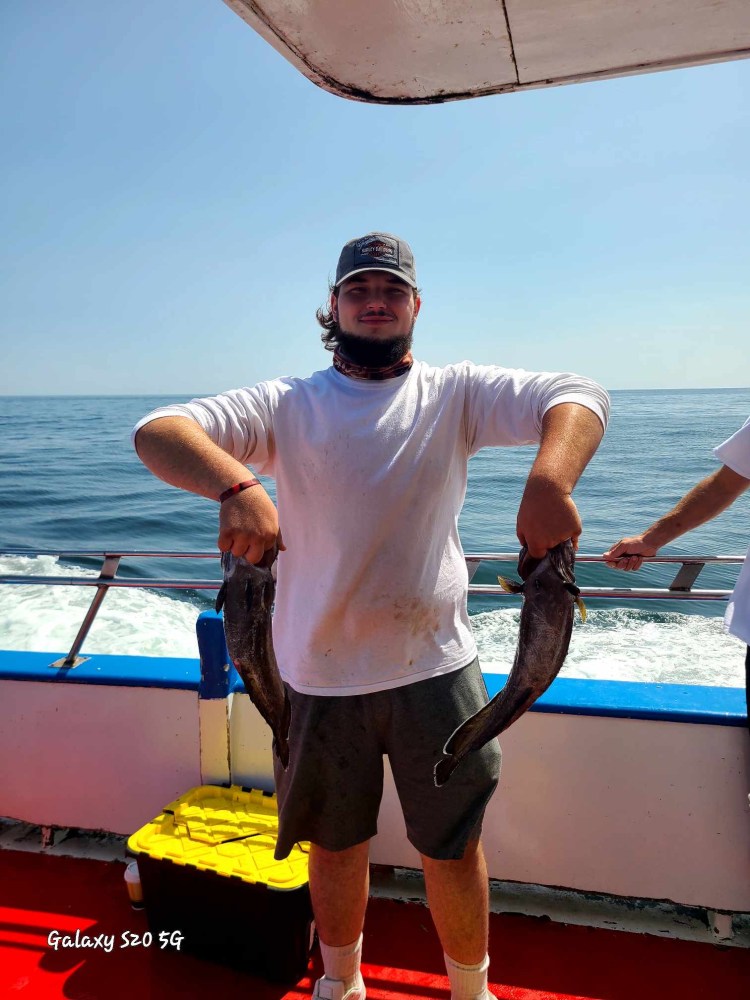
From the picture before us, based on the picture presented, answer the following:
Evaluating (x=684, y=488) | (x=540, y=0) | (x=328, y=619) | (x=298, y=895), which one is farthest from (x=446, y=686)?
(x=684, y=488)

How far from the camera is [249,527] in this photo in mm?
1396

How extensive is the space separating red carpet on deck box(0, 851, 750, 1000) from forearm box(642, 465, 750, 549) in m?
1.60

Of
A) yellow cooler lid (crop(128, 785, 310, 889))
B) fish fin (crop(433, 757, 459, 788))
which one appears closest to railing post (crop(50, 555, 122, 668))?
yellow cooler lid (crop(128, 785, 310, 889))

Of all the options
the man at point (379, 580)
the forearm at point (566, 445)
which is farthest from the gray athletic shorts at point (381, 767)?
the forearm at point (566, 445)

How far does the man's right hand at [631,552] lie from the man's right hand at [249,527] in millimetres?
1511

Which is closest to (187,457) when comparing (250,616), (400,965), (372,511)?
(250,616)

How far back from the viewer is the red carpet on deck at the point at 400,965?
8.05ft

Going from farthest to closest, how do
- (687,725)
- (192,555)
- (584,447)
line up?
(192,555) → (687,725) → (584,447)

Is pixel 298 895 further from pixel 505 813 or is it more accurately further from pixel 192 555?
pixel 192 555

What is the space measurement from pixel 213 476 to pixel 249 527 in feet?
0.70

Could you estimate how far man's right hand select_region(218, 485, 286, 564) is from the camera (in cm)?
140

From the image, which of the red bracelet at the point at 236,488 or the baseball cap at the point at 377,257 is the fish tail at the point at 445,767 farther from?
the baseball cap at the point at 377,257

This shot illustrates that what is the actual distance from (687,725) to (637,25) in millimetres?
2347

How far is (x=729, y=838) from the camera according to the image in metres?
2.62
